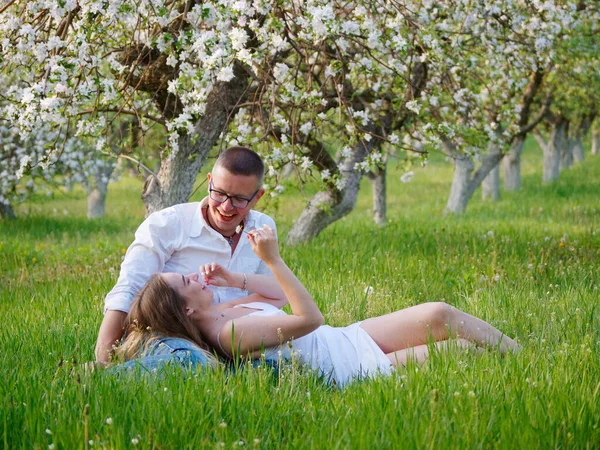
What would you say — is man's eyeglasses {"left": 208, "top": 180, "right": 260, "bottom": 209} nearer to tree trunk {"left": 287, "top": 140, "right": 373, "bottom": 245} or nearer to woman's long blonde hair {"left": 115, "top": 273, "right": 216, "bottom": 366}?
woman's long blonde hair {"left": 115, "top": 273, "right": 216, "bottom": 366}

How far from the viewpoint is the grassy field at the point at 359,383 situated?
313cm

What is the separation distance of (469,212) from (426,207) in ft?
9.13

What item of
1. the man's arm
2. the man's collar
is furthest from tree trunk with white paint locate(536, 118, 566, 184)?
the man's arm

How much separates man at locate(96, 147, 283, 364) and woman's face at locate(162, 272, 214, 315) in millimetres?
326

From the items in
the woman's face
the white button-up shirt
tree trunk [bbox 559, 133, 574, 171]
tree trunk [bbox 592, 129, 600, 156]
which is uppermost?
tree trunk [bbox 592, 129, 600, 156]

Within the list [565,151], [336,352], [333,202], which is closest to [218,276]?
[336,352]

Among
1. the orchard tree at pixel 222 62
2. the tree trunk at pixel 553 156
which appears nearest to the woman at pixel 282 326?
the orchard tree at pixel 222 62

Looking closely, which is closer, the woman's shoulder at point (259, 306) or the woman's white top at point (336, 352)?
the woman's white top at point (336, 352)

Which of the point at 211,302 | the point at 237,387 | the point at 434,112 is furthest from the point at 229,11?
the point at 434,112

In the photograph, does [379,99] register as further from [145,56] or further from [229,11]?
[229,11]

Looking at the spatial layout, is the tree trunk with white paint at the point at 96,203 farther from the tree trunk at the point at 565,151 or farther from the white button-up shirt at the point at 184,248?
the tree trunk at the point at 565,151

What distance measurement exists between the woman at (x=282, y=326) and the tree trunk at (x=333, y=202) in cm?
439

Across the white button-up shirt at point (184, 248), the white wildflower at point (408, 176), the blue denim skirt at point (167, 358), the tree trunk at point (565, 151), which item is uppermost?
the tree trunk at point (565, 151)

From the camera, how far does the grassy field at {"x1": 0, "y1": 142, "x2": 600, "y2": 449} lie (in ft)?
10.3
